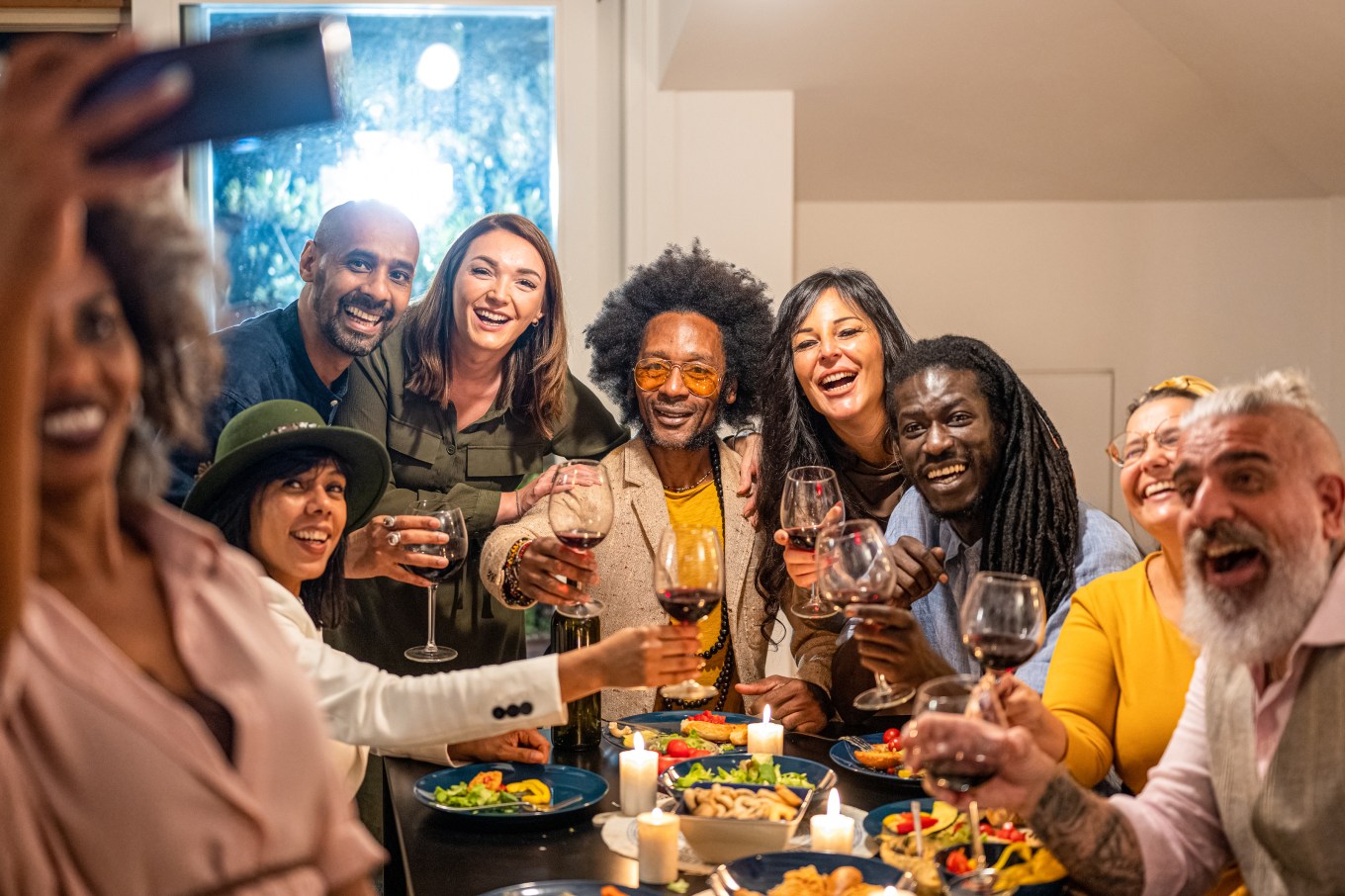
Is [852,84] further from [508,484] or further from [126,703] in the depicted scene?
[126,703]

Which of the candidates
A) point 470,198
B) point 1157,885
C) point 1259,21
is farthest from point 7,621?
point 470,198

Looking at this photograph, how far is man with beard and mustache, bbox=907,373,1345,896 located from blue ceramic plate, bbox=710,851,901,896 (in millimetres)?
196

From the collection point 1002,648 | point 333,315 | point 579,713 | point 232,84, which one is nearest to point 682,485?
point 579,713

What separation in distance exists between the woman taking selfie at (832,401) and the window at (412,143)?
1.86m

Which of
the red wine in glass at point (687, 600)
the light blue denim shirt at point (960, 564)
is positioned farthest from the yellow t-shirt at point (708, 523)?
the red wine in glass at point (687, 600)

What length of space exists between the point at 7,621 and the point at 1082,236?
14.5 ft

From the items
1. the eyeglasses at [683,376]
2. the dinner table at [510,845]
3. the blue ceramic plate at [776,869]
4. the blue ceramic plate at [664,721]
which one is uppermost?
the eyeglasses at [683,376]

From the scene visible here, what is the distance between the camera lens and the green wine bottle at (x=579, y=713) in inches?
107

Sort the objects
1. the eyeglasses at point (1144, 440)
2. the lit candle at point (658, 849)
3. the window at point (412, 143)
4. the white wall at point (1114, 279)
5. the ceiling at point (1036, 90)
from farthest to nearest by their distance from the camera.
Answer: the window at point (412, 143) → the white wall at point (1114, 279) → the ceiling at point (1036, 90) → the eyeglasses at point (1144, 440) → the lit candle at point (658, 849)

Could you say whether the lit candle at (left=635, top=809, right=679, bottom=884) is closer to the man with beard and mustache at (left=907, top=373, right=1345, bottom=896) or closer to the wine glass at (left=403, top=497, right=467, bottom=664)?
the man with beard and mustache at (left=907, top=373, right=1345, bottom=896)

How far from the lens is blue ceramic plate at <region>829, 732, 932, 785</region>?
242 cm

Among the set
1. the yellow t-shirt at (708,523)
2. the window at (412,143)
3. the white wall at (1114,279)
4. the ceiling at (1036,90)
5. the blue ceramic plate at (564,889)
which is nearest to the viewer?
the blue ceramic plate at (564,889)

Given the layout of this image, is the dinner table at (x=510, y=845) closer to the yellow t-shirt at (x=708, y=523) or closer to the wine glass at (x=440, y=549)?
the wine glass at (x=440, y=549)

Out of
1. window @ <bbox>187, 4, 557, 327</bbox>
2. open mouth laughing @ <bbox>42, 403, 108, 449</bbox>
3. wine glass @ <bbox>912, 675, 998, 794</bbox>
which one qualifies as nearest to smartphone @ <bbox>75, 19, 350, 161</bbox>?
open mouth laughing @ <bbox>42, 403, 108, 449</bbox>
